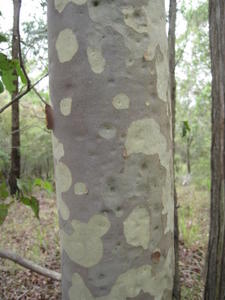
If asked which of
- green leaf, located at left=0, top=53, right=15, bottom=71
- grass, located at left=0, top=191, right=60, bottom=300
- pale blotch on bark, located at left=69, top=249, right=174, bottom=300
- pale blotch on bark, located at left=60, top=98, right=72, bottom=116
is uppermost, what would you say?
green leaf, located at left=0, top=53, right=15, bottom=71

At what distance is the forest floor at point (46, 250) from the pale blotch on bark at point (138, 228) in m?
1.30

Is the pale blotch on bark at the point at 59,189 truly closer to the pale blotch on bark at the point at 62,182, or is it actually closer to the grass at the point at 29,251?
the pale blotch on bark at the point at 62,182

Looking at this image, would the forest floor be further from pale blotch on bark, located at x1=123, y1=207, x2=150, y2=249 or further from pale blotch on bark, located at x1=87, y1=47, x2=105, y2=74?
pale blotch on bark, located at x1=87, y1=47, x2=105, y2=74

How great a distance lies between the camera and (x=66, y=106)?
64cm

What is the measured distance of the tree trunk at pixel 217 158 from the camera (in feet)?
2.84

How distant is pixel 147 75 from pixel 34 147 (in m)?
9.56

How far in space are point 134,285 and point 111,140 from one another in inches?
12.7

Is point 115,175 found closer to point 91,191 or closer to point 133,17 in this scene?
point 91,191

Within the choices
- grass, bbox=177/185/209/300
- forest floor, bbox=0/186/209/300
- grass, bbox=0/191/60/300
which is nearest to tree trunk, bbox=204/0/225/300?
grass, bbox=177/185/209/300

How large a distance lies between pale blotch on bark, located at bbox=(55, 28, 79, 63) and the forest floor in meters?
1.57

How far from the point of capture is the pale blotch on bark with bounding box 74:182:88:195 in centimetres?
62

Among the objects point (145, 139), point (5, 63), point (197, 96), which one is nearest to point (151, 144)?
point (145, 139)

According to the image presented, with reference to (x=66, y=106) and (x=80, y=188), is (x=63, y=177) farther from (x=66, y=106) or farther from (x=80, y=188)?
(x=66, y=106)

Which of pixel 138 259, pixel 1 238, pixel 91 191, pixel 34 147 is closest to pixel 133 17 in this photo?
pixel 91 191
